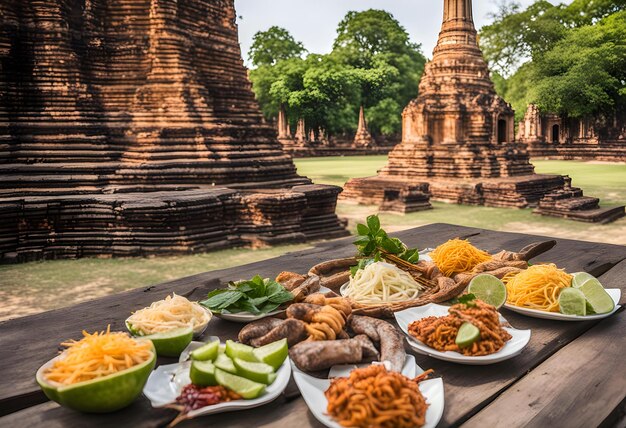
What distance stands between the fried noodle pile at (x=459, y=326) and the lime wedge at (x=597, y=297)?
1.66 feet

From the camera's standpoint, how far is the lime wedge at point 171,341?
65.9 inches

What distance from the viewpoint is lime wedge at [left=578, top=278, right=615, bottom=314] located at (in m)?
2.03

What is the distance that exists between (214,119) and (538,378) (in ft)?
25.5

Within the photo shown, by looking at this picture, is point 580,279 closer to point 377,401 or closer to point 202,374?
point 377,401

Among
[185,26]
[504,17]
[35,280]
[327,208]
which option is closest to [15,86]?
[185,26]

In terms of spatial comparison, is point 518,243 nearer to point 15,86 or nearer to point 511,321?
point 511,321

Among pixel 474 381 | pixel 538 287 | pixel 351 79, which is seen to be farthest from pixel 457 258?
pixel 351 79

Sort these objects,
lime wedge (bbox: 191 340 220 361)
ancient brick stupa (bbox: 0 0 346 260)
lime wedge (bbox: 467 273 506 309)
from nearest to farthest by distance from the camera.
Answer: lime wedge (bbox: 191 340 220 361)
lime wedge (bbox: 467 273 506 309)
ancient brick stupa (bbox: 0 0 346 260)

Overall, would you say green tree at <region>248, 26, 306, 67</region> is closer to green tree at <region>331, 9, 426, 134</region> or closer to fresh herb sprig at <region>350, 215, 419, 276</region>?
green tree at <region>331, 9, 426, 134</region>

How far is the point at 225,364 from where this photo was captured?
1471 mm

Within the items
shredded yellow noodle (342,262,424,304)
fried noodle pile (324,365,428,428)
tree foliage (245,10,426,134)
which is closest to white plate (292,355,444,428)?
fried noodle pile (324,365,428,428)

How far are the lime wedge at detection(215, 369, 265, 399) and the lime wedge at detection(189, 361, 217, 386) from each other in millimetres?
20

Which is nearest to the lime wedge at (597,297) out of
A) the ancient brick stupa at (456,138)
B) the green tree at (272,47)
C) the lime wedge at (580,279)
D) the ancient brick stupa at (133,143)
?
the lime wedge at (580,279)

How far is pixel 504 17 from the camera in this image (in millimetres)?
31969
